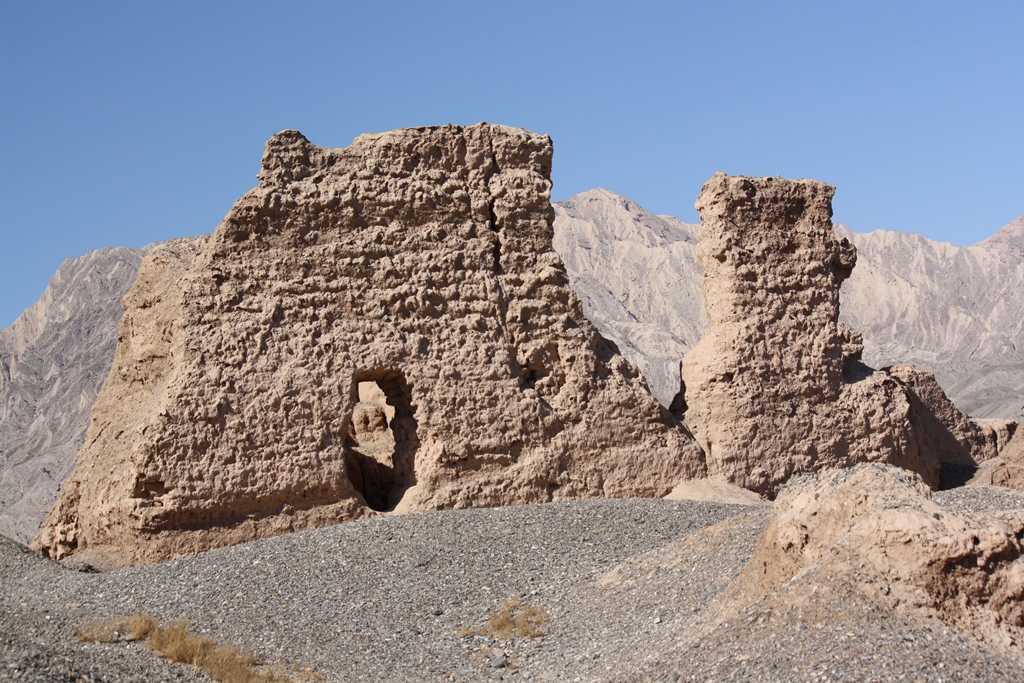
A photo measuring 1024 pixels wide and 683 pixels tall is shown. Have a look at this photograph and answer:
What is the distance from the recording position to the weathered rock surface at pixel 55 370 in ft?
191

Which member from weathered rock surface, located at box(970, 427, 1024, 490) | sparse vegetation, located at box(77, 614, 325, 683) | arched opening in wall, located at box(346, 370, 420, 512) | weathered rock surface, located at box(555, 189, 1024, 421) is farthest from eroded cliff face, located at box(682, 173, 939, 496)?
weathered rock surface, located at box(555, 189, 1024, 421)

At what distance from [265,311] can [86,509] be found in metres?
3.03

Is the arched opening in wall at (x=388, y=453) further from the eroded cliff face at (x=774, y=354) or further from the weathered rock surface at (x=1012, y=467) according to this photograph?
the weathered rock surface at (x=1012, y=467)

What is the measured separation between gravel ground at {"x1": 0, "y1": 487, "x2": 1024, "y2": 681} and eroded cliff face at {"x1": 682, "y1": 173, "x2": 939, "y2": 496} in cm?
237

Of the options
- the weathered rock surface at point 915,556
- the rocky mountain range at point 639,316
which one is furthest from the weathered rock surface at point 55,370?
the weathered rock surface at point 915,556

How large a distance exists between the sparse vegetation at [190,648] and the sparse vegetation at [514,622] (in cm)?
174

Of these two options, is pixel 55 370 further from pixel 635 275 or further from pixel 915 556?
pixel 915 556

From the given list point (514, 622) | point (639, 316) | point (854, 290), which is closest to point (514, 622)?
point (514, 622)

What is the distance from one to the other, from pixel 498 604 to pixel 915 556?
158 inches

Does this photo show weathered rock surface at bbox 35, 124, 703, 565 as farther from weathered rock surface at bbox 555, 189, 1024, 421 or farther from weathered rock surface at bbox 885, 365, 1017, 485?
weathered rock surface at bbox 555, 189, 1024, 421

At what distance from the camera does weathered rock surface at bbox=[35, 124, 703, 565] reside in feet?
45.0

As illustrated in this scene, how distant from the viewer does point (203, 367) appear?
45.5ft

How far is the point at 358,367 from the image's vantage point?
14398 mm

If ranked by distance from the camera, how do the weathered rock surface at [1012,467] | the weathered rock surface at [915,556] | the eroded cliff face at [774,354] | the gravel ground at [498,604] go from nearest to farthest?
the gravel ground at [498,604] → the weathered rock surface at [915,556] → the weathered rock surface at [1012,467] → the eroded cliff face at [774,354]
